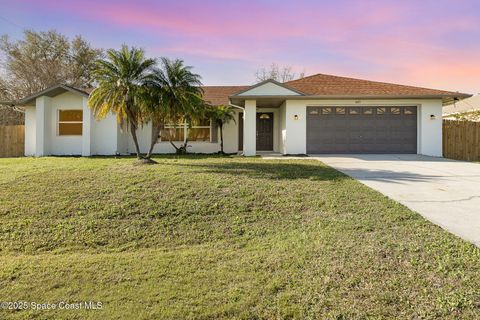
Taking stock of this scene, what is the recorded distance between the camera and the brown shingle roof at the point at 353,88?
48.2 ft

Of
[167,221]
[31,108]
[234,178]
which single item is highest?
[31,108]

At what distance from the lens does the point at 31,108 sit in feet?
56.0

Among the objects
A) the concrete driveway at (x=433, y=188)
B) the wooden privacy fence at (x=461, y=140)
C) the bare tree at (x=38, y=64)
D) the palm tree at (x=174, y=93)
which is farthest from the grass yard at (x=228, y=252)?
the bare tree at (x=38, y=64)

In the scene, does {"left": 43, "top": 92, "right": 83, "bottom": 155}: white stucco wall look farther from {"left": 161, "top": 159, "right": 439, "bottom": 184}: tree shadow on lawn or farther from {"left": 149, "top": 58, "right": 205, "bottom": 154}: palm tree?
{"left": 161, "top": 159, "right": 439, "bottom": 184}: tree shadow on lawn

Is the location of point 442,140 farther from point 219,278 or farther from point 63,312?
point 63,312

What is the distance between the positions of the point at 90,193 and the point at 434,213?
6966mm

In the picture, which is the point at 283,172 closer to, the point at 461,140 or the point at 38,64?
the point at 461,140

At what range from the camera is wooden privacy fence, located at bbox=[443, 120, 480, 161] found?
49.8ft

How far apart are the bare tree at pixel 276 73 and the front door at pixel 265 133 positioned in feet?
66.1

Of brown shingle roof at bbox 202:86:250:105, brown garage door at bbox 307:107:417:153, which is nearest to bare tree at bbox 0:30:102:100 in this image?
brown shingle roof at bbox 202:86:250:105

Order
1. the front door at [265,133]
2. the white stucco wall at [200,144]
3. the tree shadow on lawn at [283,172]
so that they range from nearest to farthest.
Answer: the tree shadow on lawn at [283,172] < the white stucco wall at [200,144] < the front door at [265,133]

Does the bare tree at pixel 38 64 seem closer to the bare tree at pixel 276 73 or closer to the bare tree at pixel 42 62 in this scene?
the bare tree at pixel 42 62

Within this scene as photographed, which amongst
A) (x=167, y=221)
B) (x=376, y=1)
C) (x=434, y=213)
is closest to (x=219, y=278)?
(x=167, y=221)

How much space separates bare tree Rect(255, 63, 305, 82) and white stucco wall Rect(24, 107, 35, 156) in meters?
25.4
